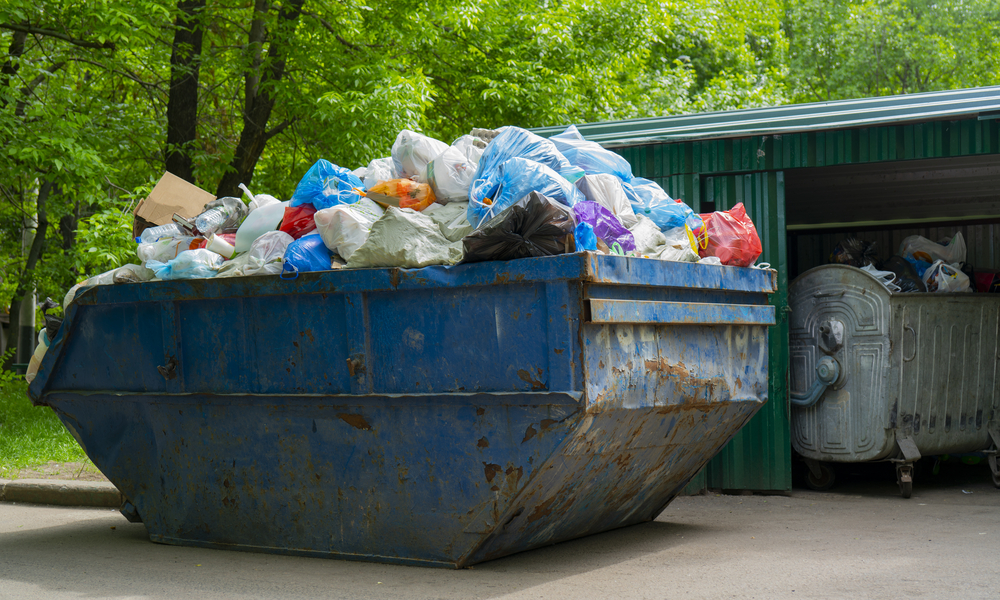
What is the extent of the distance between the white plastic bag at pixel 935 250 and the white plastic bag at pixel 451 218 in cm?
478

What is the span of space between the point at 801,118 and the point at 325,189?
13.1 feet

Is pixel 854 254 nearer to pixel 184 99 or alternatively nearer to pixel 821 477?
pixel 821 477

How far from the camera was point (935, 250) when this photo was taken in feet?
25.0

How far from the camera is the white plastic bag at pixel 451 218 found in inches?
167

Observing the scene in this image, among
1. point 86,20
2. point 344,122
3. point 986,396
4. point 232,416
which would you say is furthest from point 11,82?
point 986,396

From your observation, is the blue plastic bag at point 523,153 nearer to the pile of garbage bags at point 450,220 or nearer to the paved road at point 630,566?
the pile of garbage bags at point 450,220

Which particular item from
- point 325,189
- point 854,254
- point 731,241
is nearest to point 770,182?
point 854,254

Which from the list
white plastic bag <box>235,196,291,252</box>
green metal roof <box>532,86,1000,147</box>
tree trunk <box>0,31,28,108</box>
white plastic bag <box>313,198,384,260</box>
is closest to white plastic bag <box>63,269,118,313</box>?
white plastic bag <box>235,196,291,252</box>

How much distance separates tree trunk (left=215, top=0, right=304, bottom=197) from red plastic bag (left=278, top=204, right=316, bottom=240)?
768 cm

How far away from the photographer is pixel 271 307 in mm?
4414

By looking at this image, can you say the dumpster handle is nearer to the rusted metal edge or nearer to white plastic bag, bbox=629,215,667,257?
the rusted metal edge

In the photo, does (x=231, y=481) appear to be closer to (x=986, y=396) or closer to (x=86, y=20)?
(x=986, y=396)

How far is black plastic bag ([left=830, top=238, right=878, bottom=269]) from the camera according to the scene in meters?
7.61

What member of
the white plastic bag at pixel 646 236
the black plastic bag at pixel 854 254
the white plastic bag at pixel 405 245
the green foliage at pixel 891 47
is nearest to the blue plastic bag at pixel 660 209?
the white plastic bag at pixel 646 236
